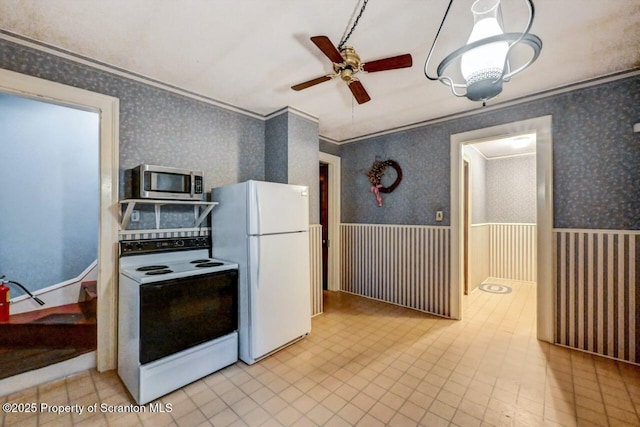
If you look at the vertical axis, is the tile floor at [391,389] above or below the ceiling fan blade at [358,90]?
below

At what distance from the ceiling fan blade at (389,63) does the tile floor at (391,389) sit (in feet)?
7.26

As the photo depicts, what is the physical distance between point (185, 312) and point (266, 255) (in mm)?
751

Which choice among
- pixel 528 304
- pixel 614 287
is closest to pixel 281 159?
pixel 614 287

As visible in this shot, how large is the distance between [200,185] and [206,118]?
881 mm

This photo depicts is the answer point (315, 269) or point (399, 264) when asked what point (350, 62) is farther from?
point (399, 264)

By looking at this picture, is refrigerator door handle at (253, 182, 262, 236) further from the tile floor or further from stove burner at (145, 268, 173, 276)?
the tile floor

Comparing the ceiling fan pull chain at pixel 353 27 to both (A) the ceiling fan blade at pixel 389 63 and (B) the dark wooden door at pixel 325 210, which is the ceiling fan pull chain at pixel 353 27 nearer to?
(A) the ceiling fan blade at pixel 389 63

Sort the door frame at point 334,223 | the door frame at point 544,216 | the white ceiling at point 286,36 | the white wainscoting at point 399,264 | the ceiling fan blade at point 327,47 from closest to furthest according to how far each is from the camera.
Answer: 1. the ceiling fan blade at point 327,47
2. the white ceiling at point 286,36
3. the door frame at point 544,216
4. the white wainscoting at point 399,264
5. the door frame at point 334,223

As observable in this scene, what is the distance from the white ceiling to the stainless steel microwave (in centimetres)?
88

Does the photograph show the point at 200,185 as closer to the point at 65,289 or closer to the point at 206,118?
the point at 206,118

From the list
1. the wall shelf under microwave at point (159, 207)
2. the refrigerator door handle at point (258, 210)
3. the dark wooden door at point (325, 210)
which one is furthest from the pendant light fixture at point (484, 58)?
the dark wooden door at point (325, 210)

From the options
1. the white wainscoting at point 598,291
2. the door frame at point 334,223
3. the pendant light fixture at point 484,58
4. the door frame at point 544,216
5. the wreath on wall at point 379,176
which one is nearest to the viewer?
the pendant light fixture at point 484,58

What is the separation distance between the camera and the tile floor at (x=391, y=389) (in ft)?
5.62

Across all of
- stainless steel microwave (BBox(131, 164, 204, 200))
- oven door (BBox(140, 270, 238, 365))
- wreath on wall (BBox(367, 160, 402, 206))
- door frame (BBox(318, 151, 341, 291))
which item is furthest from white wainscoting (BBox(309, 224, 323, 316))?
stainless steel microwave (BBox(131, 164, 204, 200))
